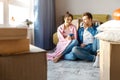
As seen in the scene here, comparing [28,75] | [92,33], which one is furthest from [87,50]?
Answer: [28,75]

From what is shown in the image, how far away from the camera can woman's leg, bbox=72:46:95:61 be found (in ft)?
10.7

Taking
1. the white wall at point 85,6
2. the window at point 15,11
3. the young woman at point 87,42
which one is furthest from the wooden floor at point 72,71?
the white wall at point 85,6

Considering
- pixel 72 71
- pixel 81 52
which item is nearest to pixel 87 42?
pixel 81 52

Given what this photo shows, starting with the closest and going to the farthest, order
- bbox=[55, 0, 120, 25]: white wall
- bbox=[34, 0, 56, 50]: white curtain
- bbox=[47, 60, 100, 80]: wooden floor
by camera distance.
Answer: bbox=[47, 60, 100, 80]: wooden floor, bbox=[34, 0, 56, 50]: white curtain, bbox=[55, 0, 120, 25]: white wall

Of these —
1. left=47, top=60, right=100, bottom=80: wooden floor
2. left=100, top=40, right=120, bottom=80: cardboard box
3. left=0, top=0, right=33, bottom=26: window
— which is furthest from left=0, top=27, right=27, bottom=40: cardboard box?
left=0, top=0, right=33, bottom=26: window

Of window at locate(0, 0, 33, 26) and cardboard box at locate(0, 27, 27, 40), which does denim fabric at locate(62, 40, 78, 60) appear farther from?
cardboard box at locate(0, 27, 27, 40)

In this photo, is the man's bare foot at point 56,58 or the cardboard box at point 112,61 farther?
the man's bare foot at point 56,58

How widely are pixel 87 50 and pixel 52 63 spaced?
649mm

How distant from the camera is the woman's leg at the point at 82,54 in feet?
10.7

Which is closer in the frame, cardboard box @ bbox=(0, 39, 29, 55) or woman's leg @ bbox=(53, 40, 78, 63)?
cardboard box @ bbox=(0, 39, 29, 55)

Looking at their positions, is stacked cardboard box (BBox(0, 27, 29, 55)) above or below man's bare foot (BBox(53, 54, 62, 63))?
above

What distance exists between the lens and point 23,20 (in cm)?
440

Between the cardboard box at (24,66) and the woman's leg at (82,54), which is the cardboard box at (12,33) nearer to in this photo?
the cardboard box at (24,66)

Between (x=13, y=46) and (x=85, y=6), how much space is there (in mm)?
3737
